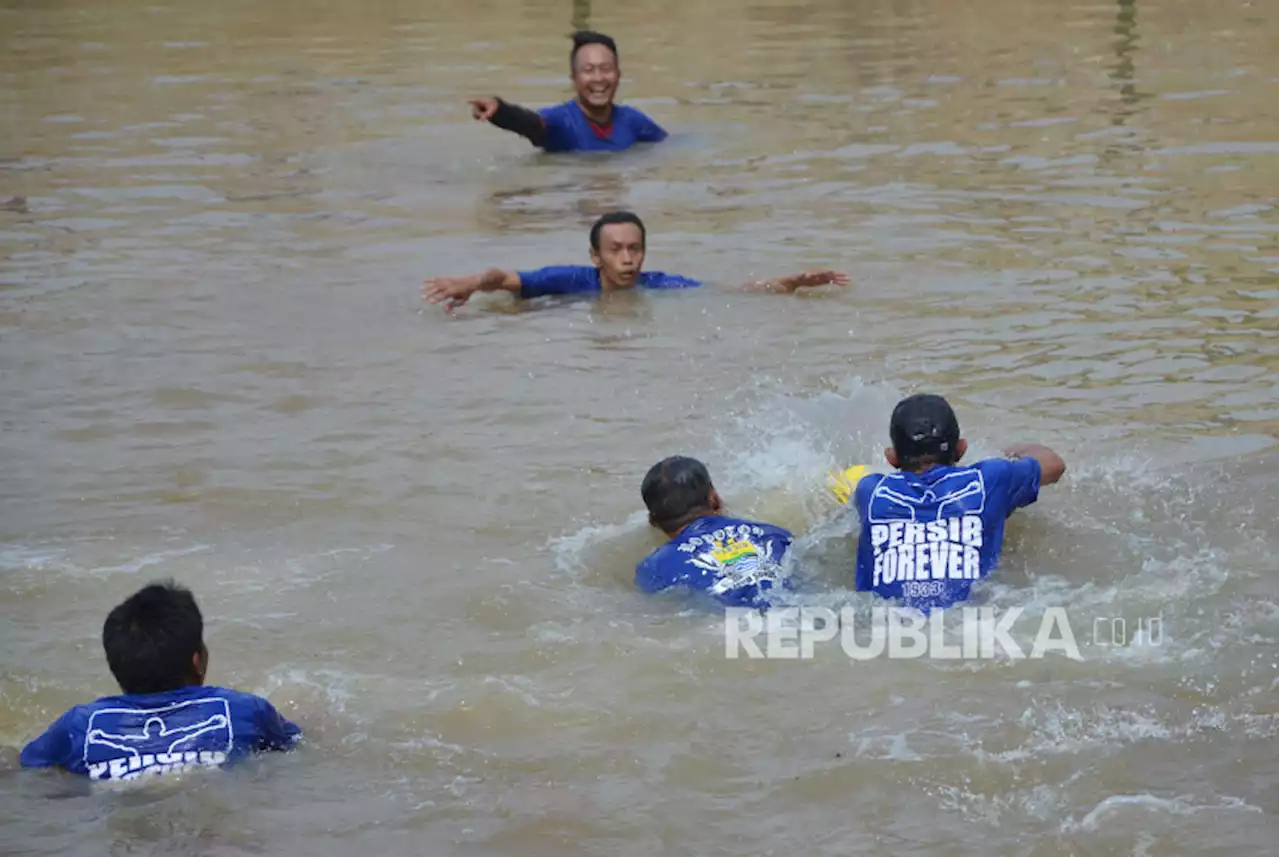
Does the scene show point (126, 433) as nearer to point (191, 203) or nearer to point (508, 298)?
point (508, 298)

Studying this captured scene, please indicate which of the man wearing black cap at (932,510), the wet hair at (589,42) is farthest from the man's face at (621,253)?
the man wearing black cap at (932,510)

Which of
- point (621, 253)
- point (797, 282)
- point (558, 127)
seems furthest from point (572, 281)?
point (558, 127)

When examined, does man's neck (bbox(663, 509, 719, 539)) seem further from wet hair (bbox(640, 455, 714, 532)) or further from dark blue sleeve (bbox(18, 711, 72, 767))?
dark blue sleeve (bbox(18, 711, 72, 767))

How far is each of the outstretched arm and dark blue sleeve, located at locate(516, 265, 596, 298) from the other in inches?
6.2

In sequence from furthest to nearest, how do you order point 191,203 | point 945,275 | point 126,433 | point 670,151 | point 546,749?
point 670,151, point 191,203, point 945,275, point 126,433, point 546,749

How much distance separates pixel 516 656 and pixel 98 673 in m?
1.25

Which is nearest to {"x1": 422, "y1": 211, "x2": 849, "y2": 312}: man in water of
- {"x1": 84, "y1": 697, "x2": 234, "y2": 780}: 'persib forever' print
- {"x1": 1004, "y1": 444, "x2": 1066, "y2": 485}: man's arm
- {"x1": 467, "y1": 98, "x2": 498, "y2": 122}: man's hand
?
{"x1": 467, "y1": 98, "x2": 498, "y2": 122}: man's hand

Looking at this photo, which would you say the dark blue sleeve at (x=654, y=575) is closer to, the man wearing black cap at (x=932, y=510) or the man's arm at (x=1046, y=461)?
the man wearing black cap at (x=932, y=510)

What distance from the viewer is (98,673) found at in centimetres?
561

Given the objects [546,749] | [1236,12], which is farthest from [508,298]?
[1236,12]

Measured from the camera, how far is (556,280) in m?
9.84

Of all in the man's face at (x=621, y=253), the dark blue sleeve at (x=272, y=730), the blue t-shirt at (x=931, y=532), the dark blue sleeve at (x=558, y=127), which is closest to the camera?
the dark blue sleeve at (x=272, y=730)

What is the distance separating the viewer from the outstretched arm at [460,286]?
953 centimetres

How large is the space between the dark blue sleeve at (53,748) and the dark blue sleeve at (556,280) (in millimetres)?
5207
